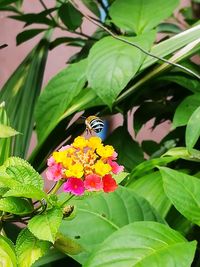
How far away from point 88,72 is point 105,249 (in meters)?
0.36

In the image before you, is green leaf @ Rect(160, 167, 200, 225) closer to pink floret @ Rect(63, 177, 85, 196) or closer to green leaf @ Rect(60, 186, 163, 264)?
green leaf @ Rect(60, 186, 163, 264)

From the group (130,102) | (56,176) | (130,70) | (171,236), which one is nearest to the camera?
(56,176)

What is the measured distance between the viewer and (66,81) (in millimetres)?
920

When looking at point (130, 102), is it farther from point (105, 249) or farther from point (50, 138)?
point (105, 249)

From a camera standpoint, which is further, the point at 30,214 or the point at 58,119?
the point at 58,119

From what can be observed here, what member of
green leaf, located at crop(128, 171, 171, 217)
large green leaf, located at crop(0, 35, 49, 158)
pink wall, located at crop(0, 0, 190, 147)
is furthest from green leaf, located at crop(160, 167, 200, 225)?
pink wall, located at crop(0, 0, 190, 147)

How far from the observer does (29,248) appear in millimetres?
460

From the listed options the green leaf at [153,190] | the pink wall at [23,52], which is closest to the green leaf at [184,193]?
the green leaf at [153,190]

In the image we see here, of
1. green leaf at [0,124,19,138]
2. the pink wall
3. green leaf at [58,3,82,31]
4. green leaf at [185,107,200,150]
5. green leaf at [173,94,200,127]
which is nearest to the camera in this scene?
green leaf at [0,124,19,138]

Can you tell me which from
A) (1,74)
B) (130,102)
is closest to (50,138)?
(130,102)

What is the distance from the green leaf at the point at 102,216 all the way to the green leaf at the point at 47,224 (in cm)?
14

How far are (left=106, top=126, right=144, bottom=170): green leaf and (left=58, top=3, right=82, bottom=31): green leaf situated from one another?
0.29 m

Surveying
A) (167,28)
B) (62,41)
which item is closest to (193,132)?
(62,41)

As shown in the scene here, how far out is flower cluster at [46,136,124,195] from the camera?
1.41 ft
